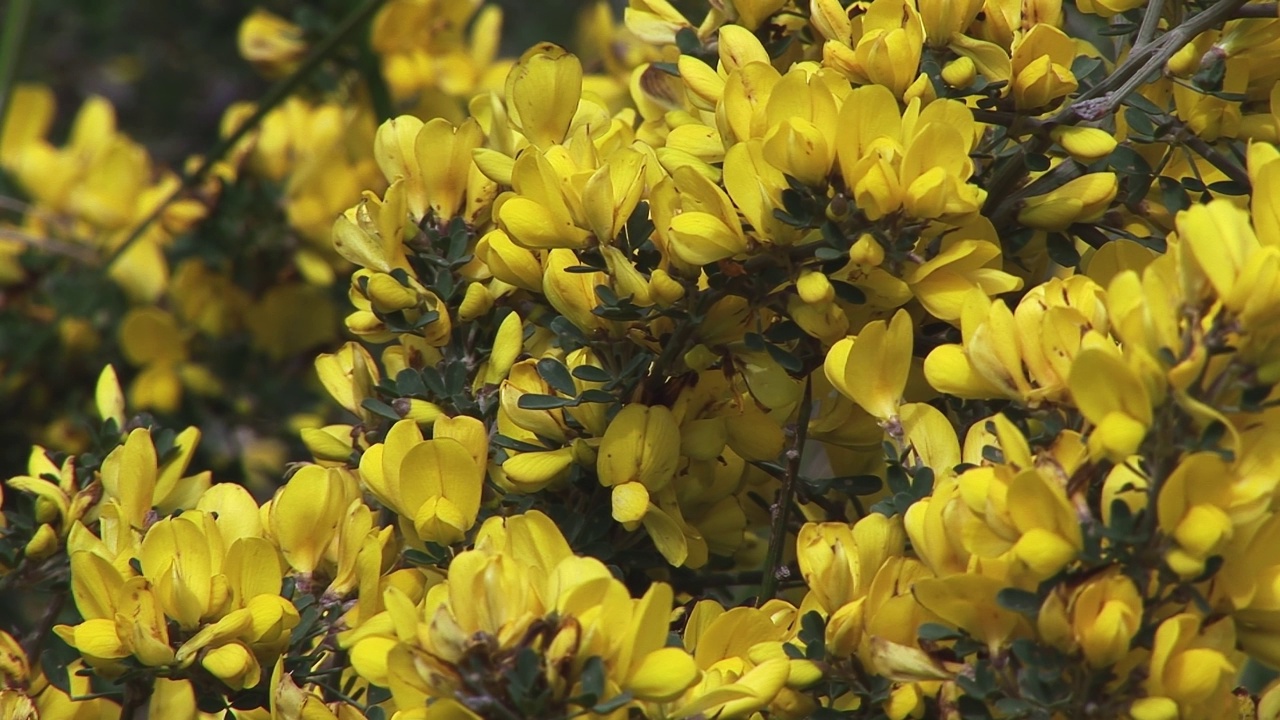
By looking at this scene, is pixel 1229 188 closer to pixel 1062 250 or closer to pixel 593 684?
pixel 1062 250

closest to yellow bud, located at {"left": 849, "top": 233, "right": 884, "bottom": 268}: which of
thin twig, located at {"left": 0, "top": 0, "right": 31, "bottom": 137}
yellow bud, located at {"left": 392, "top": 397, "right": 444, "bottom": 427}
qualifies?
yellow bud, located at {"left": 392, "top": 397, "right": 444, "bottom": 427}

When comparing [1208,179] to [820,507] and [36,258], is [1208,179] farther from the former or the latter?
[36,258]

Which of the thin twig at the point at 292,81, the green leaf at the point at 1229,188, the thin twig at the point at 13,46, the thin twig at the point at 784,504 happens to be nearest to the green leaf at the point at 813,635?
the thin twig at the point at 784,504

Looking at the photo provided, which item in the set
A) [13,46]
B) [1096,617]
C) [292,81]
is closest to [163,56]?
[13,46]

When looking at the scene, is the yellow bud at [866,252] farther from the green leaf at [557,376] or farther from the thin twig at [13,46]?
the thin twig at [13,46]

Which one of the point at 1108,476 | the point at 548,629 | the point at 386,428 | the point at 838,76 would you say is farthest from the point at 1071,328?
the point at 386,428

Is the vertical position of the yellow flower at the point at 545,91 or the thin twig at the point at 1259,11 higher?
the thin twig at the point at 1259,11

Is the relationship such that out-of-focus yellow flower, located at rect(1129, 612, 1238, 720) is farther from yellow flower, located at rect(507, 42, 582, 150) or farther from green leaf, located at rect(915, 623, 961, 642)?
yellow flower, located at rect(507, 42, 582, 150)
